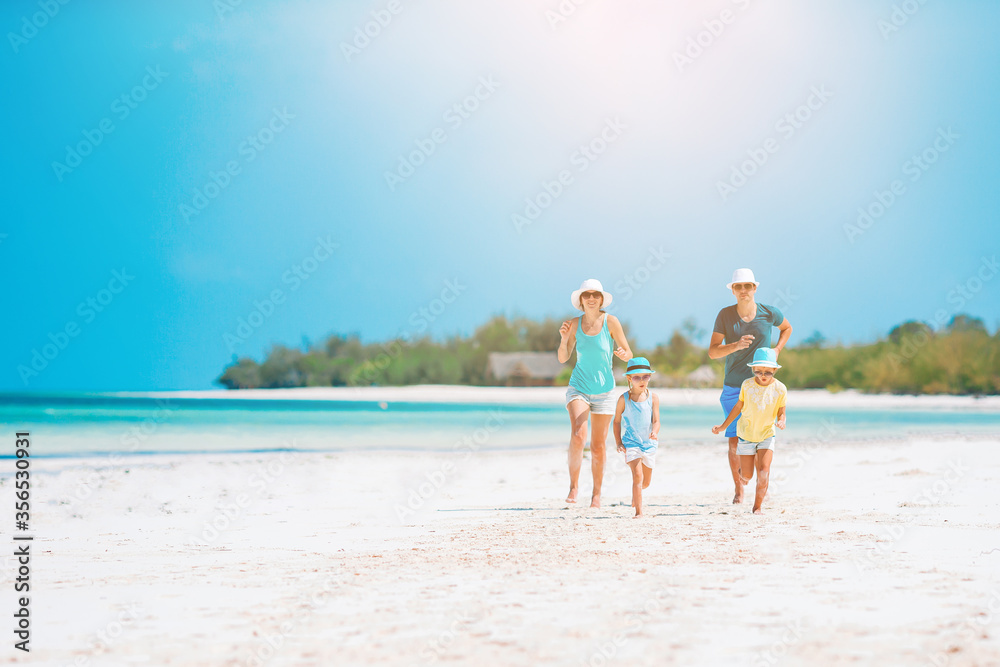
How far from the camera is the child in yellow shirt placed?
19.2ft

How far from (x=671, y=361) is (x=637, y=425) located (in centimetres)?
5226

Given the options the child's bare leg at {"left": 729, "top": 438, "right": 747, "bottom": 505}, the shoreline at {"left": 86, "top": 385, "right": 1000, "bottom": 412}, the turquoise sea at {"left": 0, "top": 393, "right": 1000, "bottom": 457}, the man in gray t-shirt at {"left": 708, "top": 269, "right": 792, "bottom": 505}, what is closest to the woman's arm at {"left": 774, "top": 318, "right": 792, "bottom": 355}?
the man in gray t-shirt at {"left": 708, "top": 269, "right": 792, "bottom": 505}

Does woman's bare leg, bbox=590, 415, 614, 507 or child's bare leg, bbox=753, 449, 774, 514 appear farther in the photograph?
woman's bare leg, bbox=590, 415, 614, 507

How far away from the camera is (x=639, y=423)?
5.99m

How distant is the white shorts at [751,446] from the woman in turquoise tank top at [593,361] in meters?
1.03

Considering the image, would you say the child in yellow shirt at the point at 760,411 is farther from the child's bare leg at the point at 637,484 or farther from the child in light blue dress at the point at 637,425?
the child's bare leg at the point at 637,484

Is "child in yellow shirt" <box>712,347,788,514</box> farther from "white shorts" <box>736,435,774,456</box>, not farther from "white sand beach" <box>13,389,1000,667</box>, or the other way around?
"white sand beach" <box>13,389,1000,667</box>

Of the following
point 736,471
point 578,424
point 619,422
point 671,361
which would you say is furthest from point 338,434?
point 671,361

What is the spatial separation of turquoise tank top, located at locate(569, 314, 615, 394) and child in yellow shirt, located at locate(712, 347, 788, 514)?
973 millimetres

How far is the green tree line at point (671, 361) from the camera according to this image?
4016 centimetres

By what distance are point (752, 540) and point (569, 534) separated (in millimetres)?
1161

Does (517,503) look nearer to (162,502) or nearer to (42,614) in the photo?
(162,502)

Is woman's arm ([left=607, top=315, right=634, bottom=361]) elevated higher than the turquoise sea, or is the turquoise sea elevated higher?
woman's arm ([left=607, top=315, right=634, bottom=361])

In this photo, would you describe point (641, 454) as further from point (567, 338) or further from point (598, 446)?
point (567, 338)
